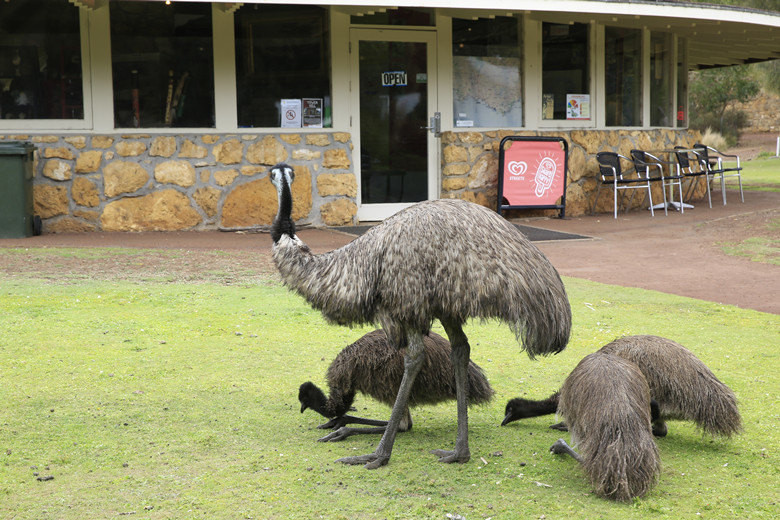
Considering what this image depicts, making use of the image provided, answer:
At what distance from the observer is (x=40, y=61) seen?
1278 centimetres

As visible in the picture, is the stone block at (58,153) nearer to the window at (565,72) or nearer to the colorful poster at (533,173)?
the colorful poster at (533,173)

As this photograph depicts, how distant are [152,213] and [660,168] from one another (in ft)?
30.5

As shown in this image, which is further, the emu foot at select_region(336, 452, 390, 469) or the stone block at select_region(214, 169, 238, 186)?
the stone block at select_region(214, 169, 238, 186)

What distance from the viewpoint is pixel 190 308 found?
7781 millimetres

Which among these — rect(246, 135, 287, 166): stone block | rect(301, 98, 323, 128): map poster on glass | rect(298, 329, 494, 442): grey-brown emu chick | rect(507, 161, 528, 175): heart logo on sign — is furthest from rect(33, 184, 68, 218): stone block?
rect(298, 329, 494, 442): grey-brown emu chick

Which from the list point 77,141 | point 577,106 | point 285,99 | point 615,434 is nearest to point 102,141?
point 77,141

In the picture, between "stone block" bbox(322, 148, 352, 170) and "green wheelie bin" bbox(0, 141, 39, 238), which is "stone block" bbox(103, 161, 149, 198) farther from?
"stone block" bbox(322, 148, 352, 170)

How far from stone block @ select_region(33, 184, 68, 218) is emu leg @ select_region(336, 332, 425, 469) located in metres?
9.90

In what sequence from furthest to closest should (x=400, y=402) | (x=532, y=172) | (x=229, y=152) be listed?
(x=532, y=172)
(x=229, y=152)
(x=400, y=402)

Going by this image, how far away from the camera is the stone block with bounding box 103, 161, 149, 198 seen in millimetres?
12875

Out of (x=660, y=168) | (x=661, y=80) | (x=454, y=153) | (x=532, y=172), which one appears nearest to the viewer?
(x=454, y=153)

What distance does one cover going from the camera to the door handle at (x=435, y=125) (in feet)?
47.0

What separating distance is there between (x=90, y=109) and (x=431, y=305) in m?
10.3

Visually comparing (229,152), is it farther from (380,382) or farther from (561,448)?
(561,448)
